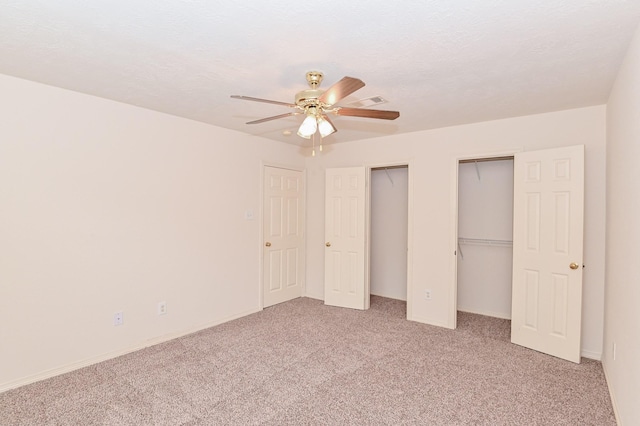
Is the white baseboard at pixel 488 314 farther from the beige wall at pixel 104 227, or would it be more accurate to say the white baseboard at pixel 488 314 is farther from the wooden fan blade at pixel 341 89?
the wooden fan blade at pixel 341 89

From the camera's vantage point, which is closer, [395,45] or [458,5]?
[458,5]

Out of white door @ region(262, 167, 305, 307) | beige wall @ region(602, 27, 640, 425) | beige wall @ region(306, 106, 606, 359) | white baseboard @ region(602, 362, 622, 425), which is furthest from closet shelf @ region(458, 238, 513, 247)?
white door @ region(262, 167, 305, 307)

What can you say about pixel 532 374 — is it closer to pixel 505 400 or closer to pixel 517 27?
pixel 505 400

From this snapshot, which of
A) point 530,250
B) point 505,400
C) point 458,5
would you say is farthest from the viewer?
point 530,250

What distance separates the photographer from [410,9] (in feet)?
5.55

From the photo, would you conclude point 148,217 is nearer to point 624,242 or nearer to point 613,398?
point 624,242

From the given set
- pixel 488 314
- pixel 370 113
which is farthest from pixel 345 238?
pixel 370 113

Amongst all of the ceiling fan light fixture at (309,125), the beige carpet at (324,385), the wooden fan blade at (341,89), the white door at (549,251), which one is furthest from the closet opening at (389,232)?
the wooden fan blade at (341,89)

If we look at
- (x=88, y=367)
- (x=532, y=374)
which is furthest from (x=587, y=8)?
(x=88, y=367)

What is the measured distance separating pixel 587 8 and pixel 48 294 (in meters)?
4.01

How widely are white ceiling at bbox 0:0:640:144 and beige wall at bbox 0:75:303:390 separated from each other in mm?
352

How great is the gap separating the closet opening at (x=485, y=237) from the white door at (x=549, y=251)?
93cm

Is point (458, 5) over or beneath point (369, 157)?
over

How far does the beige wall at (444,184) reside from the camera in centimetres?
318
